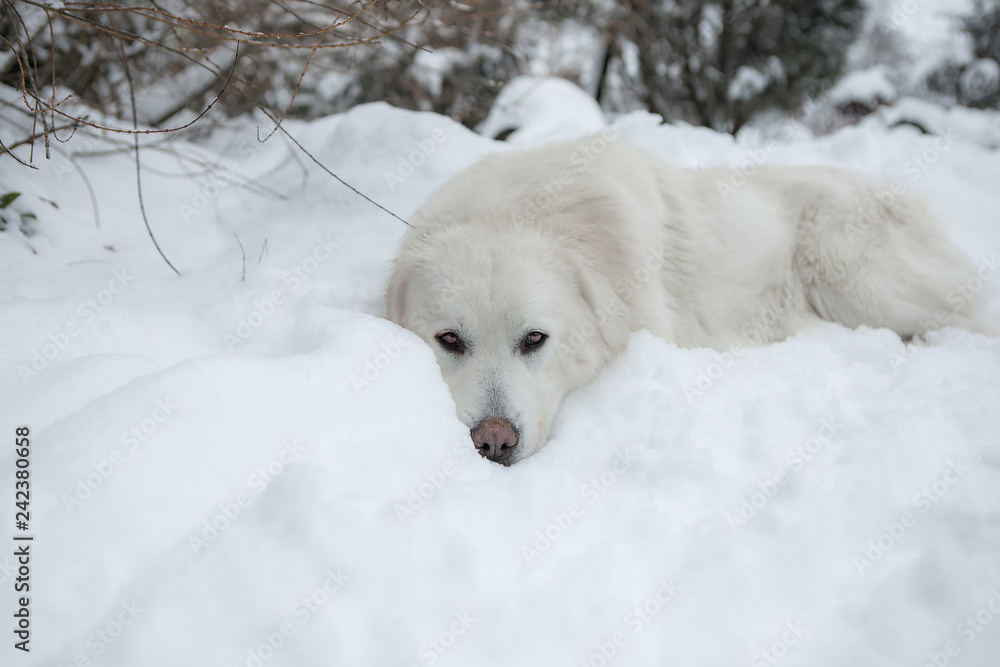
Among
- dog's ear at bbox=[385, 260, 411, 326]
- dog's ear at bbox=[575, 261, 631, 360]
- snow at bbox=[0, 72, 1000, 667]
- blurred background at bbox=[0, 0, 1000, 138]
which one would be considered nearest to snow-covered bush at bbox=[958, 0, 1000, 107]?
Result: blurred background at bbox=[0, 0, 1000, 138]

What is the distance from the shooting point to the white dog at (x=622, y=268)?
2424 millimetres

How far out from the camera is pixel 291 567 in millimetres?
1404

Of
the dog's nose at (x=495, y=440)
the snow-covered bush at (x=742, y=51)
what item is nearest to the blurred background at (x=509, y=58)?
the snow-covered bush at (x=742, y=51)

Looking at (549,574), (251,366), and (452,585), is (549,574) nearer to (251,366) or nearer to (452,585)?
(452,585)

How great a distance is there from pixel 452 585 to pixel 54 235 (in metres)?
3.15

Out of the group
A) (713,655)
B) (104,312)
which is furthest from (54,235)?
(713,655)

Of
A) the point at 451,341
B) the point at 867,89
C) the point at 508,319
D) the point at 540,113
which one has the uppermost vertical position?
the point at 508,319

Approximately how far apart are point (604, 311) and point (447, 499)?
132cm

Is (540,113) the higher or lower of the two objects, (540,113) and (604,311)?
the lower

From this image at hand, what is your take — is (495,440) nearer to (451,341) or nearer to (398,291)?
(451,341)

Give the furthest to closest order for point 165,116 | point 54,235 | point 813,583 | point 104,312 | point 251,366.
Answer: point 165,116
point 54,235
point 104,312
point 251,366
point 813,583

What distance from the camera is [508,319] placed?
2.42 m

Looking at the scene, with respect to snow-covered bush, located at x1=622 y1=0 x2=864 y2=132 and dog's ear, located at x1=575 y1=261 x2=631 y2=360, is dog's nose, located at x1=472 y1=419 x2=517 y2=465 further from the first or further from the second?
snow-covered bush, located at x1=622 y1=0 x2=864 y2=132

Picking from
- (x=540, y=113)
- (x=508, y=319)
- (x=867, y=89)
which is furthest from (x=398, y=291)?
(x=867, y=89)
